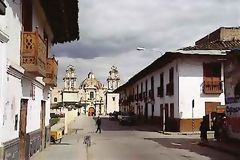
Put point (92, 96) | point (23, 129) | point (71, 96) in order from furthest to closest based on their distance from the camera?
1. point (71, 96)
2. point (92, 96)
3. point (23, 129)

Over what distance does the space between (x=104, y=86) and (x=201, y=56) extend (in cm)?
8442

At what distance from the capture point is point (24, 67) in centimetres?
1133

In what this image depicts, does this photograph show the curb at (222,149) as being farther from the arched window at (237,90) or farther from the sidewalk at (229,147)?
the arched window at (237,90)

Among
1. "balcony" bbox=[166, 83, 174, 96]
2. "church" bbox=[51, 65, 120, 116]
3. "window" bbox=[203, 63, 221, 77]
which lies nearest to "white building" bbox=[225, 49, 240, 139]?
"window" bbox=[203, 63, 221, 77]

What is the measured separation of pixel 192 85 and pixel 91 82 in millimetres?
82020

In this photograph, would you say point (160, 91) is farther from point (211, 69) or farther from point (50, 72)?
point (50, 72)

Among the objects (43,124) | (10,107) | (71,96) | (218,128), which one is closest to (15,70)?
(10,107)

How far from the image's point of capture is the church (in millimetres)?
103312

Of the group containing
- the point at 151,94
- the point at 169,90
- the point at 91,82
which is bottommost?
the point at 151,94

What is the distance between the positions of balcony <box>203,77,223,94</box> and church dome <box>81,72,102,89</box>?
80.2 m

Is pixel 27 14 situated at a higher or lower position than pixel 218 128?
higher

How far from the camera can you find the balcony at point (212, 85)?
31.1m

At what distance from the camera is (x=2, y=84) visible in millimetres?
8797

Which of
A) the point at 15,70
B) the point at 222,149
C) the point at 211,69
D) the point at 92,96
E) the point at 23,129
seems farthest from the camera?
the point at 92,96
